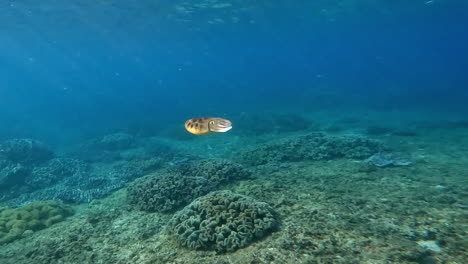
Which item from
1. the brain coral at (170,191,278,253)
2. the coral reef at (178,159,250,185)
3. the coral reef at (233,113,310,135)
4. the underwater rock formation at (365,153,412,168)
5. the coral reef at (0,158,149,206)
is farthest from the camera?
the coral reef at (233,113,310,135)

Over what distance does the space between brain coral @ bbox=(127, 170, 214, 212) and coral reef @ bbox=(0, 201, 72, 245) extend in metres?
2.39

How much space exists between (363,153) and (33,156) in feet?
69.4

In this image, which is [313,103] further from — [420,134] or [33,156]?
[33,156]

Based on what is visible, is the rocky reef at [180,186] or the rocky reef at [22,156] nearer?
the rocky reef at [180,186]

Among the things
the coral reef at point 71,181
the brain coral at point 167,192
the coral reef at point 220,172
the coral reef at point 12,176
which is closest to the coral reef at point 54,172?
the coral reef at point 71,181

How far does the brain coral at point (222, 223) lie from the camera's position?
5.62 metres

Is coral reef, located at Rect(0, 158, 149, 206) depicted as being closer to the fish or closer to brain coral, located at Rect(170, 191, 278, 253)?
brain coral, located at Rect(170, 191, 278, 253)

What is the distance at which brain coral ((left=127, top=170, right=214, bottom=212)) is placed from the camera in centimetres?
870

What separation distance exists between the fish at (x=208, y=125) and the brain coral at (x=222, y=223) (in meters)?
2.02

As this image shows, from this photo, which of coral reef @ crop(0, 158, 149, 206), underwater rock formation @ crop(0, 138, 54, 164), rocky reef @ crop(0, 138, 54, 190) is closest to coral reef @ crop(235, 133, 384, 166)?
coral reef @ crop(0, 158, 149, 206)

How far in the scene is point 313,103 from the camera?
45062mm

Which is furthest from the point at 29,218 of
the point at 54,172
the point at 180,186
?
the point at 54,172

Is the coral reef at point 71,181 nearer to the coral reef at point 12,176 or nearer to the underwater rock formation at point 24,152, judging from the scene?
the coral reef at point 12,176

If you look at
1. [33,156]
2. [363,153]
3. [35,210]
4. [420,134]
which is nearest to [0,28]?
[33,156]
